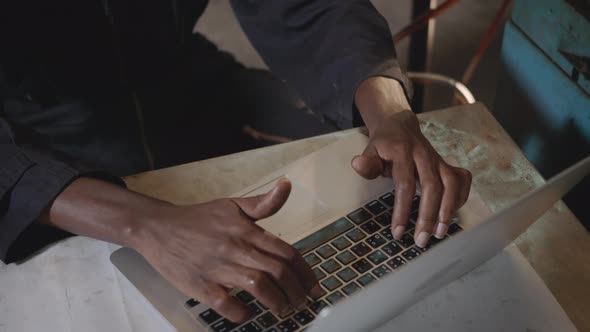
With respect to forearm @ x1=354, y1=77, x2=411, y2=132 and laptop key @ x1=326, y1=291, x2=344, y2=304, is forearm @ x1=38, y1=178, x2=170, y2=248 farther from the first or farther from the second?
forearm @ x1=354, y1=77, x2=411, y2=132

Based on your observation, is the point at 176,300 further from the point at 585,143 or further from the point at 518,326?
the point at 585,143

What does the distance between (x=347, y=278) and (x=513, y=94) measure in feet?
1.92

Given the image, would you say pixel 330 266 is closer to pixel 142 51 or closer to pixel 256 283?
pixel 256 283

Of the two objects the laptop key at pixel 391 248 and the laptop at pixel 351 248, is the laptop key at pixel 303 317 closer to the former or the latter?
the laptop at pixel 351 248

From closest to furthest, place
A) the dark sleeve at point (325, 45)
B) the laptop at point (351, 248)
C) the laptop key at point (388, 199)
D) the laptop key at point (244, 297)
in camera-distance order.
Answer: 1. the laptop at point (351, 248)
2. the laptop key at point (244, 297)
3. the laptop key at point (388, 199)
4. the dark sleeve at point (325, 45)

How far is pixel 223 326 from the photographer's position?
2.04 ft

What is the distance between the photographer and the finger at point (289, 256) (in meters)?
0.62

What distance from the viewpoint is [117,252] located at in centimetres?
72

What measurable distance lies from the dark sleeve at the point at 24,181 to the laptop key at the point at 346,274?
30 cm

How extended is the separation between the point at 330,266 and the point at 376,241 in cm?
6

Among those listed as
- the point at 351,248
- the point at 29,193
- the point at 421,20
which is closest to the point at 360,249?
A: the point at 351,248

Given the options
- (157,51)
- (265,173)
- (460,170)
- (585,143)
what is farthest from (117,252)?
(585,143)

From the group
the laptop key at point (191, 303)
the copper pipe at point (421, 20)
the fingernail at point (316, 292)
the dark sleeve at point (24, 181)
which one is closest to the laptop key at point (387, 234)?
the fingernail at point (316, 292)

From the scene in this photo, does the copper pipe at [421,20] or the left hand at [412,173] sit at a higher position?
the left hand at [412,173]
